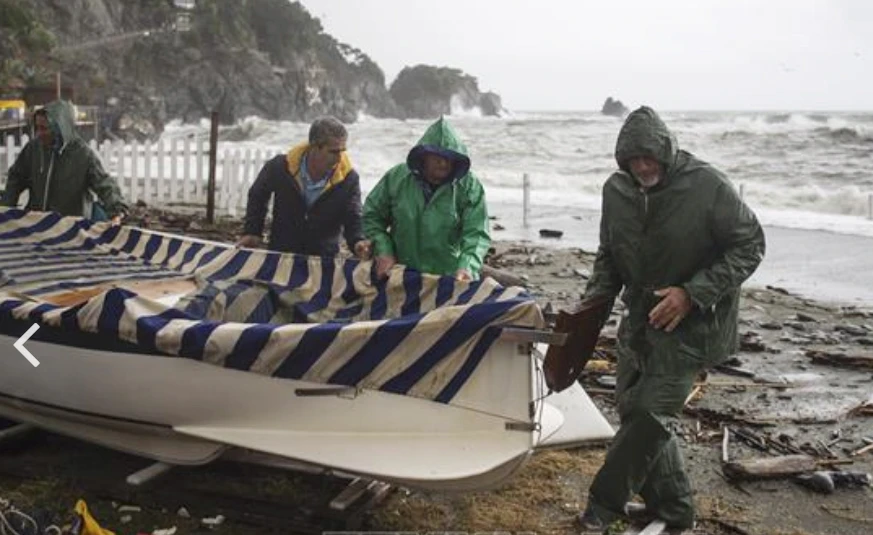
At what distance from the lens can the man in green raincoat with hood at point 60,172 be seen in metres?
5.84

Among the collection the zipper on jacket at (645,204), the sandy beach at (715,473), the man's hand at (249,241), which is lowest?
the sandy beach at (715,473)

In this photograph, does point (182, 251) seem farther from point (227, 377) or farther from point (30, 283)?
point (227, 377)

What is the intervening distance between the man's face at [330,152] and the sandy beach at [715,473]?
1.56m

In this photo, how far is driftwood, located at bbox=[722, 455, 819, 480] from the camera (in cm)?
446

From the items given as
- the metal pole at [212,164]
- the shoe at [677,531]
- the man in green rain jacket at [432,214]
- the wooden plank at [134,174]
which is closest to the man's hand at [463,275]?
the man in green rain jacket at [432,214]

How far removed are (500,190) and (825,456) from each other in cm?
1792

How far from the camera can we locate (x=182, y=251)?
19.1 ft

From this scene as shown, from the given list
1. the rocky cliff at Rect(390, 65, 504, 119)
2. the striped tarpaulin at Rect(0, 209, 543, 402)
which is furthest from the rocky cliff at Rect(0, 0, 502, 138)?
the striped tarpaulin at Rect(0, 209, 543, 402)

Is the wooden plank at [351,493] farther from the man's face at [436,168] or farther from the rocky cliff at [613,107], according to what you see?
the rocky cliff at [613,107]

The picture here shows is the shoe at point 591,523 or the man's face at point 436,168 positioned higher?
the man's face at point 436,168

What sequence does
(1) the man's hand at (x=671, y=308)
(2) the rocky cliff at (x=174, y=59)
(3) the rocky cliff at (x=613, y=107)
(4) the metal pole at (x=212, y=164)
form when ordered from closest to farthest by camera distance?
(1) the man's hand at (x=671, y=308)
(4) the metal pole at (x=212, y=164)
(2) the rocky cliff at (x=174, y=59)
(3) the rocky cliff at (x=613, y=107)

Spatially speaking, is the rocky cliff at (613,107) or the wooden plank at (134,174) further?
the rocky cliff at (613,107)

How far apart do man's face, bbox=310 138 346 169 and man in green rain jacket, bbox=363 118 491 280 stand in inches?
18.9

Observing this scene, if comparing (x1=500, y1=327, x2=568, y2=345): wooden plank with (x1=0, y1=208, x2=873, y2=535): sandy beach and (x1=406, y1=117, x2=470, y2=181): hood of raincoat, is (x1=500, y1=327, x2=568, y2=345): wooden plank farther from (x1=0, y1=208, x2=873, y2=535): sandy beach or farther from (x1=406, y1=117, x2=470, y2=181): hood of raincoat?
(x1=406, y1=117, x2=470, y2=181): hood of raincoat
